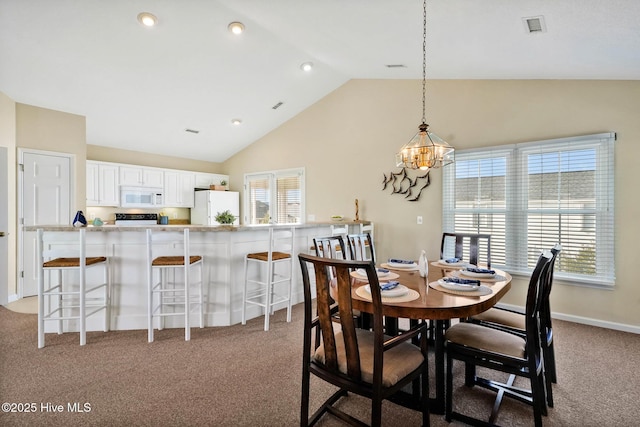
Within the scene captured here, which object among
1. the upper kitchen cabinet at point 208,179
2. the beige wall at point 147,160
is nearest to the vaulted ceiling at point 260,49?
the beige wall at point 147,160

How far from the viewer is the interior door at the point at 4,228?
4.01 m

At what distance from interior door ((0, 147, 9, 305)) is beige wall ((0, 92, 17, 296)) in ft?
0.06

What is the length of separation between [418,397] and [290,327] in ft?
5.62

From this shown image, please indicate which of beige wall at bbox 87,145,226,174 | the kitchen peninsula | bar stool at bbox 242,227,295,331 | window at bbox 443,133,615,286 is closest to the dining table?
bar stool at bbox 242,227,295,331

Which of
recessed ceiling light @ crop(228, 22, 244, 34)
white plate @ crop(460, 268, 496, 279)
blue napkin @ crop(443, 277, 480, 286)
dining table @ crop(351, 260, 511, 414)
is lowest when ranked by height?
dining table @ crop(351, 260, 511, 414)

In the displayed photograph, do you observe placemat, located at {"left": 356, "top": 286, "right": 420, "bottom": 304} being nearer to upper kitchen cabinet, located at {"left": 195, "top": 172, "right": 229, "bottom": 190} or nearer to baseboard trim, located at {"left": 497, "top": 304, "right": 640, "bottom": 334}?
baseboard trim, located at {"left": 497, "top": 304, "right": 640, "bottom": 334}

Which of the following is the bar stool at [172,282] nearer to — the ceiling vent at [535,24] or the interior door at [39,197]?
the interior door at [39,197]

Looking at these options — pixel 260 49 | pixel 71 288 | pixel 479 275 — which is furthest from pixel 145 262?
pixel 479 275

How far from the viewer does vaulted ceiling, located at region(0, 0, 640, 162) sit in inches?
102

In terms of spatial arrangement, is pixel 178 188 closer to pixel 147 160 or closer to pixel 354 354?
pixel 147 160

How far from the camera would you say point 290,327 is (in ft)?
11.1

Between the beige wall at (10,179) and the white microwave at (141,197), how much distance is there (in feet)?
5.45

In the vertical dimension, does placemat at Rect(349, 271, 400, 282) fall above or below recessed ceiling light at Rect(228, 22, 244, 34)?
below

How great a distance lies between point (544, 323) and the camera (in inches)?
81.8
